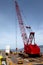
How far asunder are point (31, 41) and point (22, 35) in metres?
5.43

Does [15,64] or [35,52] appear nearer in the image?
[15,64]

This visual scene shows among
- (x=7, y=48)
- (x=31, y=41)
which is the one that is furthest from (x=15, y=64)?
(x=31, y=41)

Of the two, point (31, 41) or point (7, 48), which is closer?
point (7, 48)

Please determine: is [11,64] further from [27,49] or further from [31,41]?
[31,41]

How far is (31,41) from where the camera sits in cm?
7006

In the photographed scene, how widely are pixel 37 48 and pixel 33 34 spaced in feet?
34.5

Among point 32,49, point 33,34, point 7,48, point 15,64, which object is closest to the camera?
point 15,64

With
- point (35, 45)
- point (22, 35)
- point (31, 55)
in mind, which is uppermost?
point (22, 35)

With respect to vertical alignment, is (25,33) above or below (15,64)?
above

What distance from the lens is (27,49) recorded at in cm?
6306

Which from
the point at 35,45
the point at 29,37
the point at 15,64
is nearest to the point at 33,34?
the point at 29,37

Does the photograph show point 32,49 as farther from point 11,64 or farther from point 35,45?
point 11,64

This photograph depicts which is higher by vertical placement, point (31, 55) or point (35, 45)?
point (35, 45)

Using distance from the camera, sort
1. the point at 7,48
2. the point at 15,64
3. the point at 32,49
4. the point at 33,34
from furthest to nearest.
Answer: the point at 33,34
the point at 7,48
the point at 32,49
the point at 15,64
